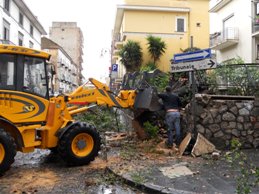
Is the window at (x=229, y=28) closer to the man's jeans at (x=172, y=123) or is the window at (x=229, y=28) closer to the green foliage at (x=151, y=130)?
the green foliage at (x=151, y=130)

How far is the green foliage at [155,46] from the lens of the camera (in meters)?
32.3

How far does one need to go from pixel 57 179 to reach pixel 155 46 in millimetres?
26295

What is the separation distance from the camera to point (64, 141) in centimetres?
818

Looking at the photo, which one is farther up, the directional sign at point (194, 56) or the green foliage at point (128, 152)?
the directional sign at point (194, 56)

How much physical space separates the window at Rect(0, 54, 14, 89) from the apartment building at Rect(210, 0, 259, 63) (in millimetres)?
18524

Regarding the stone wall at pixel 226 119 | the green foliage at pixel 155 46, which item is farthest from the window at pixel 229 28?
the stone wall at pixel 226 119

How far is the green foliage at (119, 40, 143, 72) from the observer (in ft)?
107

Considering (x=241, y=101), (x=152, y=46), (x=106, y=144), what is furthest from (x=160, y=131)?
(x=152, y=46)

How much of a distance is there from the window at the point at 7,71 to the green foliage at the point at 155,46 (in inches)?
990

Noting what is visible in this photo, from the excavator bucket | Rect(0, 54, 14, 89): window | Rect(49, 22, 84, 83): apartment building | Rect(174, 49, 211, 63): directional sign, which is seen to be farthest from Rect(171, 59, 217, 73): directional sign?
Rect(49, 22, 84, 83): apartment building

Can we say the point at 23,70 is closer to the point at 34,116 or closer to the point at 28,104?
the point at 28,104

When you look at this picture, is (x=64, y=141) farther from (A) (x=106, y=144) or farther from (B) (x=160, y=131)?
(B) (x=160, y=131)

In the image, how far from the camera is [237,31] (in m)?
26.0

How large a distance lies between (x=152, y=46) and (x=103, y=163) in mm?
25009
